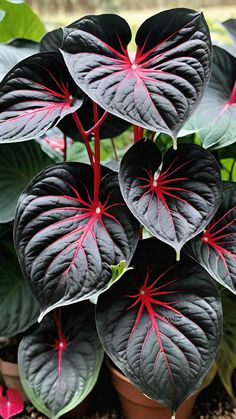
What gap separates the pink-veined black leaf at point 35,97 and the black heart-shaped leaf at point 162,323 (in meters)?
0.27

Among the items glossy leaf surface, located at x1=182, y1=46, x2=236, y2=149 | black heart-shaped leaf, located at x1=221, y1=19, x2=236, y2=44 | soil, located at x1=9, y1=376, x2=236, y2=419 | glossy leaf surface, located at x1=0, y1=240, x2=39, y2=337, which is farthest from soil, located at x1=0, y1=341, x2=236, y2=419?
black heart-shaped leaf, located at x1=221, y1=19, x2=236, y2=44

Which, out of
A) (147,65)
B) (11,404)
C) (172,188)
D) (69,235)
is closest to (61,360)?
(11,404)

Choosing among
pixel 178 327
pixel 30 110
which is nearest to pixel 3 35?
pixel 30 110

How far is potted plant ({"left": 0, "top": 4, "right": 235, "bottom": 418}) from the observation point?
2.68 feet

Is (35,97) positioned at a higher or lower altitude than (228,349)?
higher

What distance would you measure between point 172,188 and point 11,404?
0.56 m

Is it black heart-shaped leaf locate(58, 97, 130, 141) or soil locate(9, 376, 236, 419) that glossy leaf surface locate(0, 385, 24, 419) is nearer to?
soil locate(9, 376, 236, 419)

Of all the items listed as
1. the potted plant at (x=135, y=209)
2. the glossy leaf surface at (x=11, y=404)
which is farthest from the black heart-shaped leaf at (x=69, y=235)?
the glossy leaf surface at (x=11, y=404)

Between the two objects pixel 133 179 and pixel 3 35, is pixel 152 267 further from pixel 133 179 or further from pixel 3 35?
pixel 3 35

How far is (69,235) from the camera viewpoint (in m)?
0.87

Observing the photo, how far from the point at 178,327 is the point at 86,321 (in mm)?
255

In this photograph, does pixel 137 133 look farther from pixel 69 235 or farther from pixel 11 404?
pixel 11 404

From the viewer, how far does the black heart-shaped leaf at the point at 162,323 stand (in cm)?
83

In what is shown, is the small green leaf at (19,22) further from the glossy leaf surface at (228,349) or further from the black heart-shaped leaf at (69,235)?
the glossy leaf surface at (228,349)
